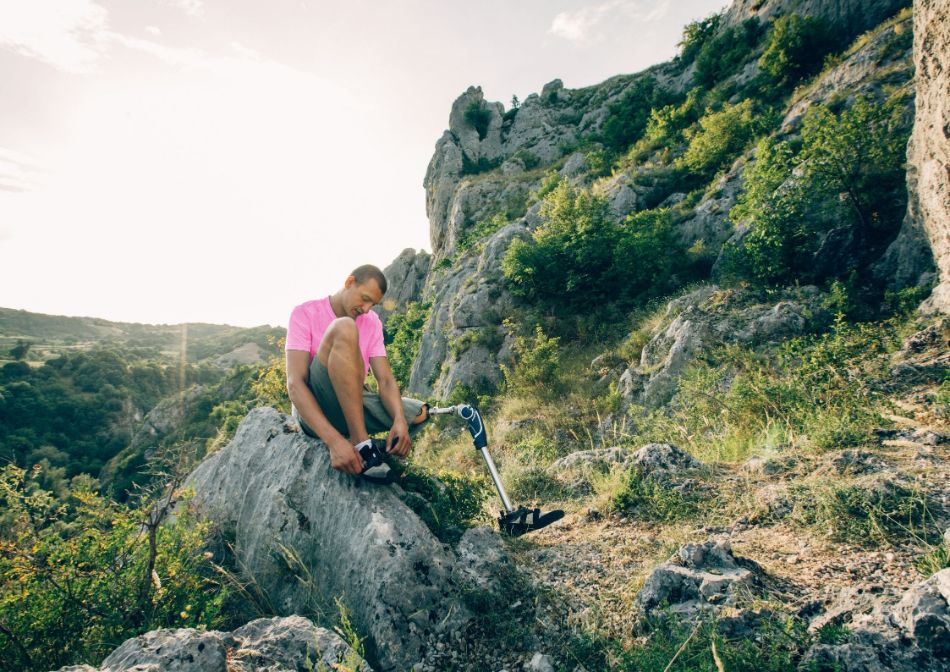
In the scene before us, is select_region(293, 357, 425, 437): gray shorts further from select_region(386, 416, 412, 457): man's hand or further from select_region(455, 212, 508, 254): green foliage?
select_region(455, 212, 508, 254): green foliage

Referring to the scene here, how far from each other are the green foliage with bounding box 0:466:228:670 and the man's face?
2.09 m

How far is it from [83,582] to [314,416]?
61.6 inches

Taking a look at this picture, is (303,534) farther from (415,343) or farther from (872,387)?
(415,343)

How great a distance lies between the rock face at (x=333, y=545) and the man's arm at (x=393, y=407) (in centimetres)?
35

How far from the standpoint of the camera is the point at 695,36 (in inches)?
1177

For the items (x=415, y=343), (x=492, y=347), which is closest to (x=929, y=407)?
(x=492, y=347)

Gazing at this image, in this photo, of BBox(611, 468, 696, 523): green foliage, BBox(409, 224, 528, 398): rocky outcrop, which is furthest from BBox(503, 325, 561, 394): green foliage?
BBox(611, 468, 696, 523): green foliage

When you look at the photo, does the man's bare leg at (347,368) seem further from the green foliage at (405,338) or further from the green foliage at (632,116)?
the green foliage at (632,116)

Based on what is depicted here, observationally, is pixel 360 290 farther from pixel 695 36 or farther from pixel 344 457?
pixel 695 36

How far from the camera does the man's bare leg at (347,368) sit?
302cm

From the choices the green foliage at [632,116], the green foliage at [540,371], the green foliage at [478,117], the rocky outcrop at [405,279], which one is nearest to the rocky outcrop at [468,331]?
the green foliage at [540,371]

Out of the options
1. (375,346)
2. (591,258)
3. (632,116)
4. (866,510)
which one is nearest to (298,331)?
(375,346)

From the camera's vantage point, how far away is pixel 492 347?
1318 centimetres

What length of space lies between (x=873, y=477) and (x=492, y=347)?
34.9 ft
